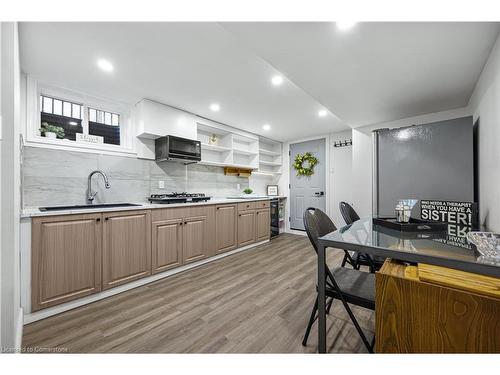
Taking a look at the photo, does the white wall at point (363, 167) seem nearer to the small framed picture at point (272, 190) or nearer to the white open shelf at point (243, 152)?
the white open shelf at point (243, 152)

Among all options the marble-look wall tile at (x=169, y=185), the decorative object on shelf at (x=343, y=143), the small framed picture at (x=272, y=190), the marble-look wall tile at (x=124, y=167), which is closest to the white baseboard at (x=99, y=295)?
the marble-look wall tile at (x=169, y=185)

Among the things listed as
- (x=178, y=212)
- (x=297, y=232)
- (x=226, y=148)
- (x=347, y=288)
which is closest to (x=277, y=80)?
(x=226, y=148)

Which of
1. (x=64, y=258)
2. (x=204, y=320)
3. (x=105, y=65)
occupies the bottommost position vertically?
(x=204, y=320)

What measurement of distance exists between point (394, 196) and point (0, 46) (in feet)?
10.5

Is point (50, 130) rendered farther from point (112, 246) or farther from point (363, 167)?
point (363, 167)

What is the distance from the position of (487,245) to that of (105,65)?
3.02m

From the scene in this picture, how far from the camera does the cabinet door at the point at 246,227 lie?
11.4ft

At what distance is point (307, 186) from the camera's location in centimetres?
478

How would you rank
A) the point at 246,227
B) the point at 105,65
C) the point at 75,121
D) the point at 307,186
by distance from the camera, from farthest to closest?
1. the point at 307,186
2. the point at 246,227
3. the point at 75,121
4. the point at 105,65

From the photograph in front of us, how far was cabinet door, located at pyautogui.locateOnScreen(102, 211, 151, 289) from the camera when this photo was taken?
6.52 ft

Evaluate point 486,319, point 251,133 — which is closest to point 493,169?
point 486,319

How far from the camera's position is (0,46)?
101 centimetres

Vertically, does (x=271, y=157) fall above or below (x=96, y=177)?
above
